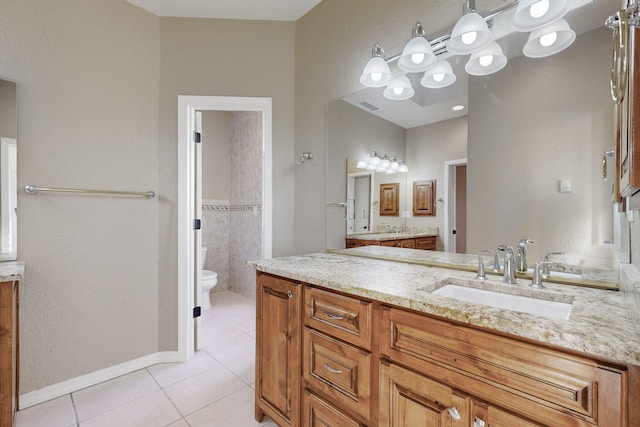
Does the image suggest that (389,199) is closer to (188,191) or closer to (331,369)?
(331,369)

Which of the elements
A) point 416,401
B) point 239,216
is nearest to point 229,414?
point 416,401

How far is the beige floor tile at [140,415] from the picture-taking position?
1649 mm

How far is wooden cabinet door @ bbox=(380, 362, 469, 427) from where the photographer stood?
90 cm

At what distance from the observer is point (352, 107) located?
201cm

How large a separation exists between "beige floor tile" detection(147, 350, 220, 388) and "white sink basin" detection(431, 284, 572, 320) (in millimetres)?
1879

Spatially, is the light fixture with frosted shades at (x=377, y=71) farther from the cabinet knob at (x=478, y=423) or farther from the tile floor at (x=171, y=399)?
the tile floor at (x=171, y=399)

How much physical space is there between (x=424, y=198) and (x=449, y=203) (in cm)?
14

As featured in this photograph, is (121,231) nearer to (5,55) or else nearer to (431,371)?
(5,55)

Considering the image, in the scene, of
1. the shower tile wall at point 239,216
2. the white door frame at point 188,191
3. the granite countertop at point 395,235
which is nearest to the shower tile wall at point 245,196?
the shower tile wall at point 239,216

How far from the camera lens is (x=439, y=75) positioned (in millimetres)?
1532

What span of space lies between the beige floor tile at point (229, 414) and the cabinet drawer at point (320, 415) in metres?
0.41

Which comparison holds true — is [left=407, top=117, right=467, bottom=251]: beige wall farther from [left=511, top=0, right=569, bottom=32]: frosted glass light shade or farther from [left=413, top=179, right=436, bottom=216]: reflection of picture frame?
[left=511, top=0, right=569, bottom=32]: frosted glass light shade

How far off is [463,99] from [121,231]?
93.5 inches

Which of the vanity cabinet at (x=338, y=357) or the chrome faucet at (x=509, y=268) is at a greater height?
the chrome faucet at (x=509, y=268)
